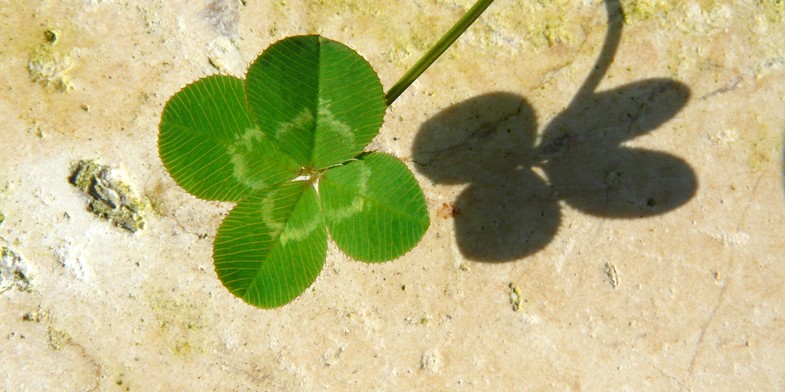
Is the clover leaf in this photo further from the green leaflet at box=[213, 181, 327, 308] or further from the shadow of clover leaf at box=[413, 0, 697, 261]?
the shadow of clover leaf at box=[413, 0, 697, 261]

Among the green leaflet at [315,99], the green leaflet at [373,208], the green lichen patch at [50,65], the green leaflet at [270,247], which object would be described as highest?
the green leaflet at [315,99]

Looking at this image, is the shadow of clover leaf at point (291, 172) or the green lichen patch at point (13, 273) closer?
the shadow of clover leaf at point (291, 172)

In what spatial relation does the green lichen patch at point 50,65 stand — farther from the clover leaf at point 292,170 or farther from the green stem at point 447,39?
the green stem at point 447,39

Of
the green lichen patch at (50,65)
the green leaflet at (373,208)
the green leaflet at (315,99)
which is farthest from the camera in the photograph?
the green lichen patch at (50,65)

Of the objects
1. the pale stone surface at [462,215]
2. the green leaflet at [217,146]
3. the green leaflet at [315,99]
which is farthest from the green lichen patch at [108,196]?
the green leaflet at [315,99]

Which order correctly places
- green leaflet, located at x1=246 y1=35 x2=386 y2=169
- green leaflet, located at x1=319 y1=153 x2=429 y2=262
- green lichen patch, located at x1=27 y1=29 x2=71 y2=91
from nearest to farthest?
1. green leaflet, located at x1=246 y1=35 x2=386 y2=169
2. green leaflet, located at x1=319 y1=153 x2=429 y2=262
3. green lichen patch, located at x1=27 y1=29 x2=71 y2=91

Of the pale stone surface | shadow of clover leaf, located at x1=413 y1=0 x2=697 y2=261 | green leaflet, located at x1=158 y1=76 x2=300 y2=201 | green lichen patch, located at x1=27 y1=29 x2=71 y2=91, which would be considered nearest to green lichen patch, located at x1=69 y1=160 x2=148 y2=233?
the pale stone surface
